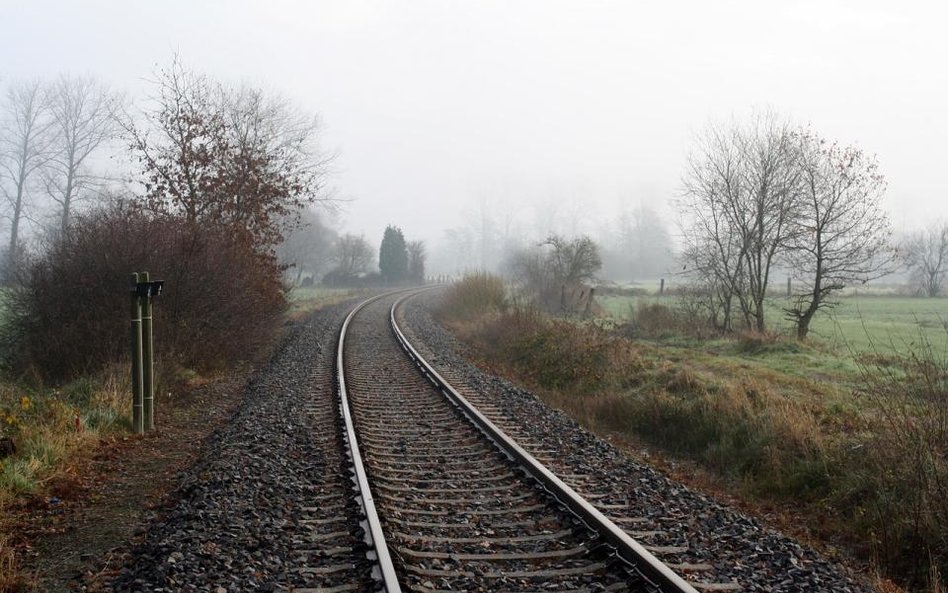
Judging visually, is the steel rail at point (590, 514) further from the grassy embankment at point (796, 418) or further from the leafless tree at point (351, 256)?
the leafless tree at point (351, 256)

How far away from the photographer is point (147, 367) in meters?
9.49

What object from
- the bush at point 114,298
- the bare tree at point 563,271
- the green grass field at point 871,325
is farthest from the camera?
the bare tree at point 563,271

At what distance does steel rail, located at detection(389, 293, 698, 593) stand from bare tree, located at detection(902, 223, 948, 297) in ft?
166

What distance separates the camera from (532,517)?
18.3 feet

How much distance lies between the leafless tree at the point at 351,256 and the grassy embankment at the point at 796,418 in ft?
174

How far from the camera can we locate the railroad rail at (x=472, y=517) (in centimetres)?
437

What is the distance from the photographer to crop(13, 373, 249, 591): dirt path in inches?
187

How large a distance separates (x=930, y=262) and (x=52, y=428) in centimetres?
5844

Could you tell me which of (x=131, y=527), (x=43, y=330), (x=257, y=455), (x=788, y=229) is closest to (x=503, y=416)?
(x=257, y=455)

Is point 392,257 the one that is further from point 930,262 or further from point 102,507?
point 102,507

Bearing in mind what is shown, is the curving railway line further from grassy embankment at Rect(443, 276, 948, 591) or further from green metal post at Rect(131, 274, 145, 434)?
grassy embankment at Rect(443, 276, 948, 591)

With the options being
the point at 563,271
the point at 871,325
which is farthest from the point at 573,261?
the point at 871,325

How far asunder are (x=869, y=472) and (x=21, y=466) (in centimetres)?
795

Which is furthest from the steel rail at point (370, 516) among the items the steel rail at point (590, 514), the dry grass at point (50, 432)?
the dry grass at point (50, 432)
